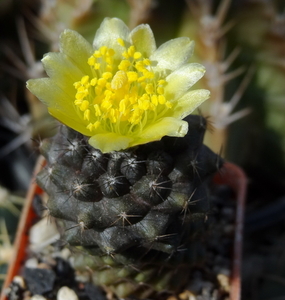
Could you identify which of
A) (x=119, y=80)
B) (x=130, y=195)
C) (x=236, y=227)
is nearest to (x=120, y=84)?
(x=119, y=80)

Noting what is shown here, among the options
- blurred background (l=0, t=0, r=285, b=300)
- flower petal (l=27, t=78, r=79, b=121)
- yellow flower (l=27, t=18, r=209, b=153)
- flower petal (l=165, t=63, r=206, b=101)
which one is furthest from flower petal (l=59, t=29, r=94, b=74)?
blurred background (l=0, t=0, r=285, b=300)

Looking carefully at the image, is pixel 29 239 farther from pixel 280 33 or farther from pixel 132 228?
pixel 280 33

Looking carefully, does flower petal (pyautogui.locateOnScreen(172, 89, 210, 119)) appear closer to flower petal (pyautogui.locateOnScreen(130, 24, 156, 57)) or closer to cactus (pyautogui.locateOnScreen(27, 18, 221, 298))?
cactus (pyautogui.locateOnScreen(27, 18, 221, 298))

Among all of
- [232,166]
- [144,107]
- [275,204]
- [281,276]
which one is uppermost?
[144,107]

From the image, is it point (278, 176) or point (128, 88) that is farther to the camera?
point (278, 176)

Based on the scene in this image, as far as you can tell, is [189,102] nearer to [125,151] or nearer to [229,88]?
[125,151]

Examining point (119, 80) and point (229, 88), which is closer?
point (119, 80)

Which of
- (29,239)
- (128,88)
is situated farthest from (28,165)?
(128,88)
